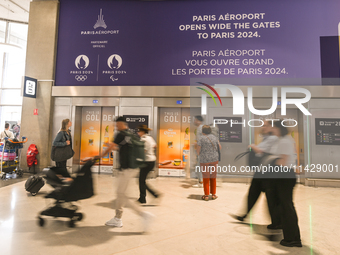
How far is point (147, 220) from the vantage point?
3.08 meters

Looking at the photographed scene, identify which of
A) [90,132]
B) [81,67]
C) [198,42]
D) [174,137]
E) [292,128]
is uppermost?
[198,42]

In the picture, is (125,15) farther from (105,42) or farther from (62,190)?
(62,190)

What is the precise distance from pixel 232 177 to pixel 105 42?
583 cm

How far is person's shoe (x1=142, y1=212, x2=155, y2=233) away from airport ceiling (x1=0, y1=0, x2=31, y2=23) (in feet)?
29.7

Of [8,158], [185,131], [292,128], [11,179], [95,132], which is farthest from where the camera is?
[95,132]

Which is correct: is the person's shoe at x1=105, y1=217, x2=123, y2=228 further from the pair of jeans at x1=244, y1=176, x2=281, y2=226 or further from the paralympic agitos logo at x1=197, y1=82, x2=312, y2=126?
the paralympic agitos logo at x1=197, y1=82, x2=312, y2=126

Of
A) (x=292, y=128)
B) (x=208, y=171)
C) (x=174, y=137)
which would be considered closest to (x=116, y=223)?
(x=208, y=171)

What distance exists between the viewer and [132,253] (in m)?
2.35

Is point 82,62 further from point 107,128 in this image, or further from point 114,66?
point 107,128

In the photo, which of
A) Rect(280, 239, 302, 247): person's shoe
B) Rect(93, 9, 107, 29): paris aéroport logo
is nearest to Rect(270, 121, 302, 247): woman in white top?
Rect(280, 239, 302, 247): person's shoe

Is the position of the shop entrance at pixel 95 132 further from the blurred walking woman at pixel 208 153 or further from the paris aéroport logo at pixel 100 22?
the blurred walking woman at pixel 208 153

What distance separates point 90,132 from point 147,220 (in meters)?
4.79

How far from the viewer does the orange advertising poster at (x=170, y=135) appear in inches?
267

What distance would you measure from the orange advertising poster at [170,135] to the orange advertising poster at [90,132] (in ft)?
6.97
